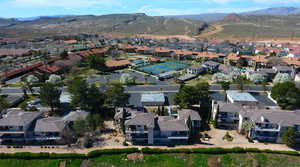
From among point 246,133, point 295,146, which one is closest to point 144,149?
point 246,133

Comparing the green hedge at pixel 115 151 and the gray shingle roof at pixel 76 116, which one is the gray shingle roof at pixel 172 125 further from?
→ the gray shingle roof at pixel 76 116

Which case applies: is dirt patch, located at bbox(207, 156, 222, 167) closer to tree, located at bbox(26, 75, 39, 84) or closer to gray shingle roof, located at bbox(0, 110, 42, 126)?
gray shingle roof, located at bbox(0, 110, 42, 126)

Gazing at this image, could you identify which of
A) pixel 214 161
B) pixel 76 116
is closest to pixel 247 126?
pixel 214 161

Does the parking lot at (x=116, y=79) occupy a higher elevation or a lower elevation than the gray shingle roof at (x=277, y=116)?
higher

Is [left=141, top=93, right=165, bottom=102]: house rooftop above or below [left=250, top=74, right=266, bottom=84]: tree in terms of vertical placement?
below

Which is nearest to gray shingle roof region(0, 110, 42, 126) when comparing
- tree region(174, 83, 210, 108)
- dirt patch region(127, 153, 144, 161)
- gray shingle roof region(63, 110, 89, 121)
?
gray shingle roof region(63, 110, 89, 121)

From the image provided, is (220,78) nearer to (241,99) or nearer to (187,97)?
(241,99)

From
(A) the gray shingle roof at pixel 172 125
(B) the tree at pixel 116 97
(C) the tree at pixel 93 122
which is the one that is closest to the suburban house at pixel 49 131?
(C) the tree at pixel 93 122
